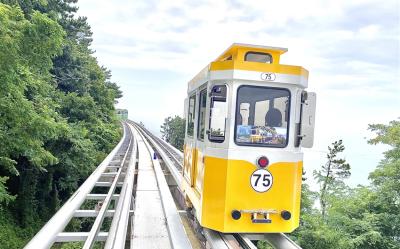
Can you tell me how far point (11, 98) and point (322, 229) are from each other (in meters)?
14.6

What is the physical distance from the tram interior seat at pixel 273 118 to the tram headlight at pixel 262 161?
0.47m

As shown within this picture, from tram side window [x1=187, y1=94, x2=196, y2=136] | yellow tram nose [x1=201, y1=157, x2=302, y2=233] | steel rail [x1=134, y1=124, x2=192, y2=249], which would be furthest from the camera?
tram side window [x1=187, y1=94, x2=196, y2=136]

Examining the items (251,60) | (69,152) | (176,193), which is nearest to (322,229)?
(176,193)

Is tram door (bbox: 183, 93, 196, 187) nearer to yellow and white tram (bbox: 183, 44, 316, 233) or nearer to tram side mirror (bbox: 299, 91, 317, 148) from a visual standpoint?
yellow and white tram (bbox: 183, 44, 316, 233)

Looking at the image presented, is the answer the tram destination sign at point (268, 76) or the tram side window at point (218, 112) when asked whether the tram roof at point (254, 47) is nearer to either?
the tram destination sign at point (268, 76)

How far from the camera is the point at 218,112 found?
5391 mm

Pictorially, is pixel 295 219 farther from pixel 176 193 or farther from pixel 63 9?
pixel 63 9

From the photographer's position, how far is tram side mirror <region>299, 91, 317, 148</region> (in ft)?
17.8

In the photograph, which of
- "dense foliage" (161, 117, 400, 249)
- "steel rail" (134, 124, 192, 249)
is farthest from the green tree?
"steel rail" (134, 124, 192, 249)

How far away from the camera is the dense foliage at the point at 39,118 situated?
10328mm

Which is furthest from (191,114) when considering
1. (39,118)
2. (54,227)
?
(39,118)

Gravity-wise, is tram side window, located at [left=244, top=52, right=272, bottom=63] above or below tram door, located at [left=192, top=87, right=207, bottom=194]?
above

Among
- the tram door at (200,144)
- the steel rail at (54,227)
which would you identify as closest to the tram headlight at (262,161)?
the tram door at (200,144)

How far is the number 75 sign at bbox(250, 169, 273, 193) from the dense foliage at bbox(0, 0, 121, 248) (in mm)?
6937
